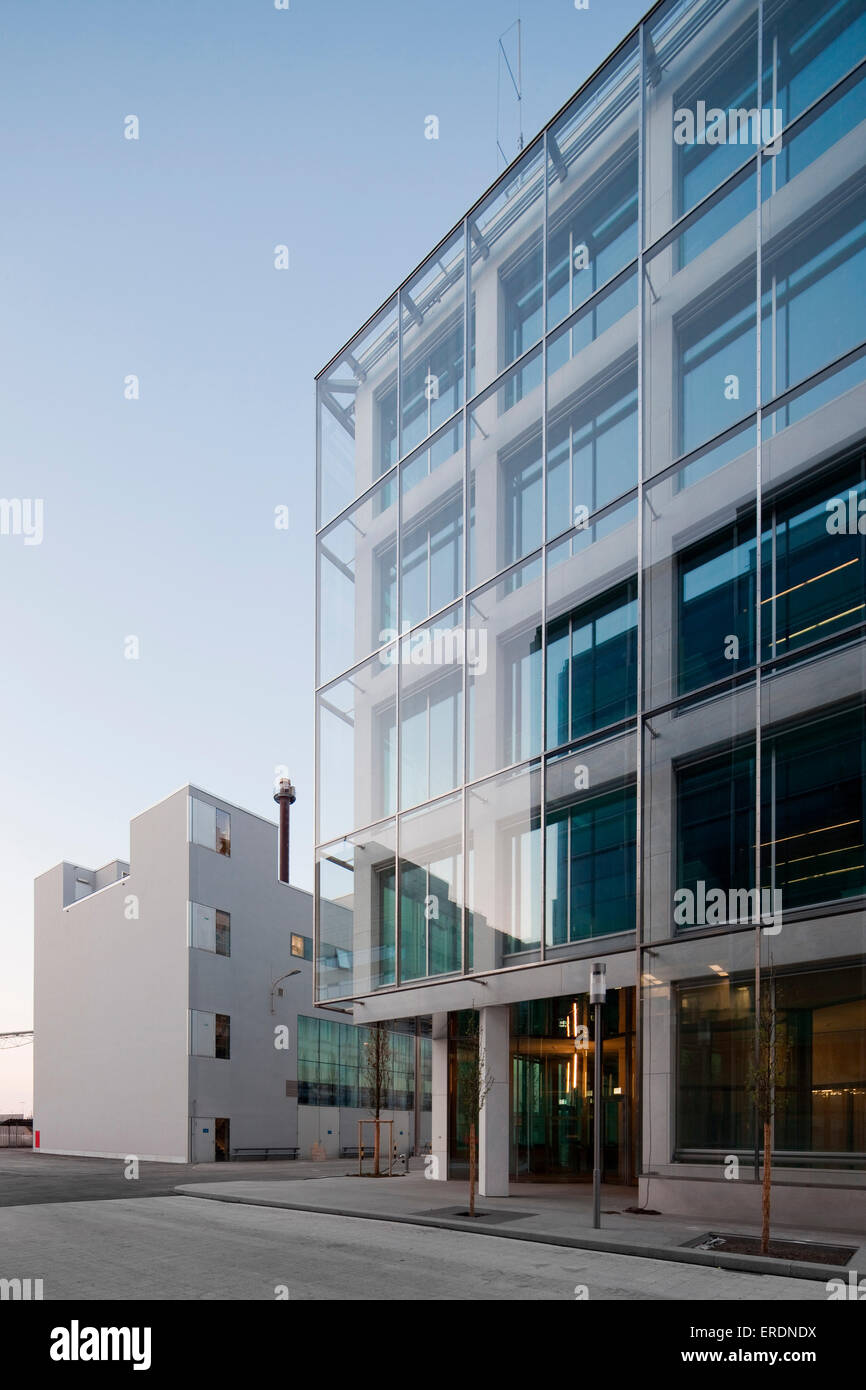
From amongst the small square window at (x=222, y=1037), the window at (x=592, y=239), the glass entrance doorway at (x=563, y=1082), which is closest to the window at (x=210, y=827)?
the small square window at (x=222, y=1037)

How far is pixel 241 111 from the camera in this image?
24453 millimetres

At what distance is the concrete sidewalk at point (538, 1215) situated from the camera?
44.2 feet

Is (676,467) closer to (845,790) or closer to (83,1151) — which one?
(845,790)

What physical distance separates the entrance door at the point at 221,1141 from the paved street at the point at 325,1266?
92.5 feet

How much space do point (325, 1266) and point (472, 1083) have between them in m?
8.18

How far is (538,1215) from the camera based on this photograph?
18656mm

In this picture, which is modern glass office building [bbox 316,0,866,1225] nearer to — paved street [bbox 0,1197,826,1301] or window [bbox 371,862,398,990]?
window [bbox 371,862,398,990]

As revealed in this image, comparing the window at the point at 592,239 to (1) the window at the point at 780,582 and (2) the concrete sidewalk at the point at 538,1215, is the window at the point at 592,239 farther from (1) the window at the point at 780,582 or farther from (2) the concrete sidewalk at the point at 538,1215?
(2) the concrete sidewalk at the point at 538,1215

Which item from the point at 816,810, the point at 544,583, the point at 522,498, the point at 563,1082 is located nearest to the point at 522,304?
the point at 522,498

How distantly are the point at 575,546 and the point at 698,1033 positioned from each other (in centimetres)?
969

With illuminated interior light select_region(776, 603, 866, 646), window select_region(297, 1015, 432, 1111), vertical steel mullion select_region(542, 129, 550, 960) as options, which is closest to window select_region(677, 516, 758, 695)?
illuminated interior light select_region(776, 603, 866, 646)

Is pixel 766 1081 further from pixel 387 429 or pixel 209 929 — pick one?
pixel 209 929

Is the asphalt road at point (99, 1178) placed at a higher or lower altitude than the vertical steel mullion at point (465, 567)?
lower

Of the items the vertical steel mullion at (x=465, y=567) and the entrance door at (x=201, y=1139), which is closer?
the vertical steel mullion at (x=465, y=567)
